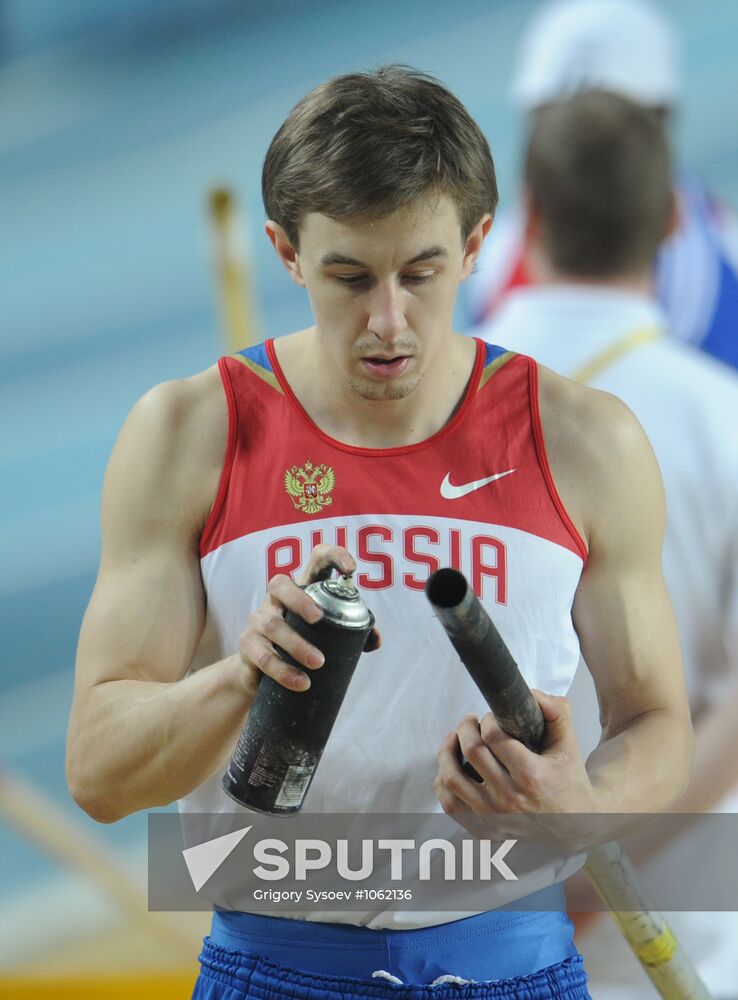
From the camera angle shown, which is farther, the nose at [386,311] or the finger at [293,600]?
the nose at [386,311]

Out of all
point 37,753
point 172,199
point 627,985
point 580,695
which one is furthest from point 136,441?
point 172,199

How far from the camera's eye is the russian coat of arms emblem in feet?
6.15

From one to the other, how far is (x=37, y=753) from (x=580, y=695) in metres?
4.81

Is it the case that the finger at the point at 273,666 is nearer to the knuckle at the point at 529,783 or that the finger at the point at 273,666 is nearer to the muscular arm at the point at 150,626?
the muscular arm at the point at 150,626

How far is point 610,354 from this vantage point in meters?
2.60

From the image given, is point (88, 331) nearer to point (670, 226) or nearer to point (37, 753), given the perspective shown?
point (37, 753)

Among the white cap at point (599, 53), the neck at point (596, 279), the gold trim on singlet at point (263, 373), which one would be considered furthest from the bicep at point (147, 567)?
the white cap at point (599, 53)

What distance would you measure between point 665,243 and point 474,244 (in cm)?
175

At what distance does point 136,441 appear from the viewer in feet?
6.21

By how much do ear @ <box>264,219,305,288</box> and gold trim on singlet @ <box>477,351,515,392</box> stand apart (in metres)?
0.24

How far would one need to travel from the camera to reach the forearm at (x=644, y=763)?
1.83m

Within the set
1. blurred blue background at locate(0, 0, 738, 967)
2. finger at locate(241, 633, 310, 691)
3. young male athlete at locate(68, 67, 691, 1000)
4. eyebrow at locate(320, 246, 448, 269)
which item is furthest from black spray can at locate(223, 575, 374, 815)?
blurred blue background at locate(0, 0, 738, 967)

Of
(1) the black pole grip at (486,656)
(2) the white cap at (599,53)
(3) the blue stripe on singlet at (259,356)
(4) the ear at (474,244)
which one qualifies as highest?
(2) the white cap at (599,53)

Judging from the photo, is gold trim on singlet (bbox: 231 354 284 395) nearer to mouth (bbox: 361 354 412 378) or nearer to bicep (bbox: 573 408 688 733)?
mouth (bbox: 361 354 412 378)
